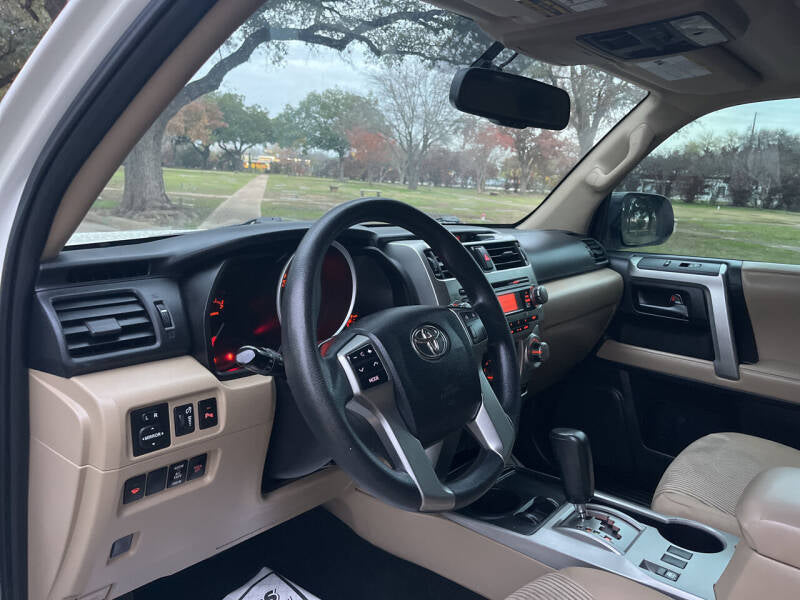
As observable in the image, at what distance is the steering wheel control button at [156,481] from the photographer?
1478 millimetres

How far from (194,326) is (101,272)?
0.24 metres

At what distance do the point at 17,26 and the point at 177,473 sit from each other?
1.36 m

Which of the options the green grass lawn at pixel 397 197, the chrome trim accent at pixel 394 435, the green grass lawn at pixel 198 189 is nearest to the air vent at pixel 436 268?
the green grass lawn at pixel 397 197

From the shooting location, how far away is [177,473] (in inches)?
60.4

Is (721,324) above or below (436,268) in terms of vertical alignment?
below

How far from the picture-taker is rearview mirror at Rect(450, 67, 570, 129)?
1.91m

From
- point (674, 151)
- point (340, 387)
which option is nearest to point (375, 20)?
point (674, 151)

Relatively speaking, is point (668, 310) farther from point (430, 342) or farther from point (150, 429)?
point (150, 429)

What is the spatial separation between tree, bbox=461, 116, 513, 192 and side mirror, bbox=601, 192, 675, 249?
0.70 metres

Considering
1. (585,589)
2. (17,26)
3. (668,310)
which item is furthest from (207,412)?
(668,310)

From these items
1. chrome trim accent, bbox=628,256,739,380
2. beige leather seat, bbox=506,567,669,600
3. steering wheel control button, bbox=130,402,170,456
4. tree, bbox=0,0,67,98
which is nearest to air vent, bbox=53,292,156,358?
steering wheel control button, bbox=130,402,170,456

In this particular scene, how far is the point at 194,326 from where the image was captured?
158cm

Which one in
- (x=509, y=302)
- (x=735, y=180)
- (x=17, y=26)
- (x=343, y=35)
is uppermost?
(x=343, y=35)

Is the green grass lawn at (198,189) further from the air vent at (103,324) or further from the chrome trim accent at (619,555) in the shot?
the chrome trim accent at (619,555)
